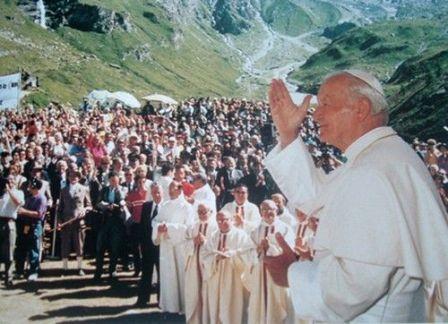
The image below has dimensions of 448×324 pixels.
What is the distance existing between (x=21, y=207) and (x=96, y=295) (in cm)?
169

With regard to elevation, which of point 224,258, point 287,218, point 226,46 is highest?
point 226,46

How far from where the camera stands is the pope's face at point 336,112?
1883 mm

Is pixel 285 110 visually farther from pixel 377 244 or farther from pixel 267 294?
pixel 267 294

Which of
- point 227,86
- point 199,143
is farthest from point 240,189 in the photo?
point 227,86

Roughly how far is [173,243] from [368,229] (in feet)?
17.9

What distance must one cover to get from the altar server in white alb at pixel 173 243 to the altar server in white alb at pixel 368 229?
16.2 feet

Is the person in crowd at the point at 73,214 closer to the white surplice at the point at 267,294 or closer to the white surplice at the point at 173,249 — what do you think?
the white surplice at the point at 173,249

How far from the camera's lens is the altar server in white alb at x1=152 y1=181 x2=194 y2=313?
6.84m

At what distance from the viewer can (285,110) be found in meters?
2.19

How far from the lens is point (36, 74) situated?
189 ft

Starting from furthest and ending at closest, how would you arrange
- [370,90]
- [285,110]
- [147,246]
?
[147,246] → [285,110] → [370,90]

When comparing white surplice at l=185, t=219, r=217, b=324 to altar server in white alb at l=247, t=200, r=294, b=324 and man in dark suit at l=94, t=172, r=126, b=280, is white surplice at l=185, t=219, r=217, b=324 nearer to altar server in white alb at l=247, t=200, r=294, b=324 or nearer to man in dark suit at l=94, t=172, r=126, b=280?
altar server in white alb at l=247, t=200, r=294, b=324

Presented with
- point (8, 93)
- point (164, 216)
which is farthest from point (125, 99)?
point (164, 216)

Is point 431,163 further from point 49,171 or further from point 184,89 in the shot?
point 184,89
